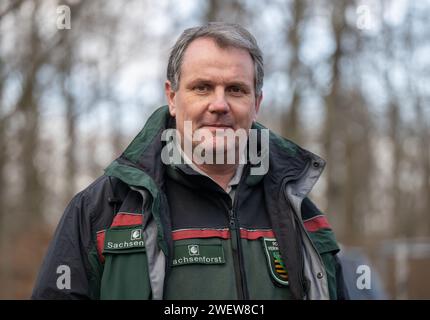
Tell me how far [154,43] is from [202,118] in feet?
54.0

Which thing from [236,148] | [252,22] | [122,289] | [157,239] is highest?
[252,22]

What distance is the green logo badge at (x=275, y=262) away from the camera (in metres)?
2.99

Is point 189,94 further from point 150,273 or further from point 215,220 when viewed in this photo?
point 150,273

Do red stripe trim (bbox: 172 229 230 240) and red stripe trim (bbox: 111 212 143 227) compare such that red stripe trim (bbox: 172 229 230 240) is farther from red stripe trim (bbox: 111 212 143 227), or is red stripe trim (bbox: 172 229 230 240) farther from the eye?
the eye

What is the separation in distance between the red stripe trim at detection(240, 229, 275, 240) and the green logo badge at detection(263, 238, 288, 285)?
0.02 meters

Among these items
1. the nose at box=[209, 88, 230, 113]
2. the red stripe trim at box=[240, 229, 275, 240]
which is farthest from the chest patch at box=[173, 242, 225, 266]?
the nose at box=[209, 88, 230, 113]

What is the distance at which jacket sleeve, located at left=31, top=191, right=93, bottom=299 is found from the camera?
9.22ft

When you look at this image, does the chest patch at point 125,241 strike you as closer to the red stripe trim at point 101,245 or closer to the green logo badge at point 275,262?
the red stripe trim at point 101,245

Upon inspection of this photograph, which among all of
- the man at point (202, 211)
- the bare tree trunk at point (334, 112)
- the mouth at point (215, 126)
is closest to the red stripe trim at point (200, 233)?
the man at point (202, 211)

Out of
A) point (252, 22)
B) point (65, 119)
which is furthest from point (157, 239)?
point (65, 119)

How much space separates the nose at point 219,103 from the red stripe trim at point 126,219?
0.58 metres

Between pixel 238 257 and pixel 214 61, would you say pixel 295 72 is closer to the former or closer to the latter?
pixel 214 61

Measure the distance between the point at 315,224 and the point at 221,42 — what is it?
948mm

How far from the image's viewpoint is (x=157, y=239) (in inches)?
111
